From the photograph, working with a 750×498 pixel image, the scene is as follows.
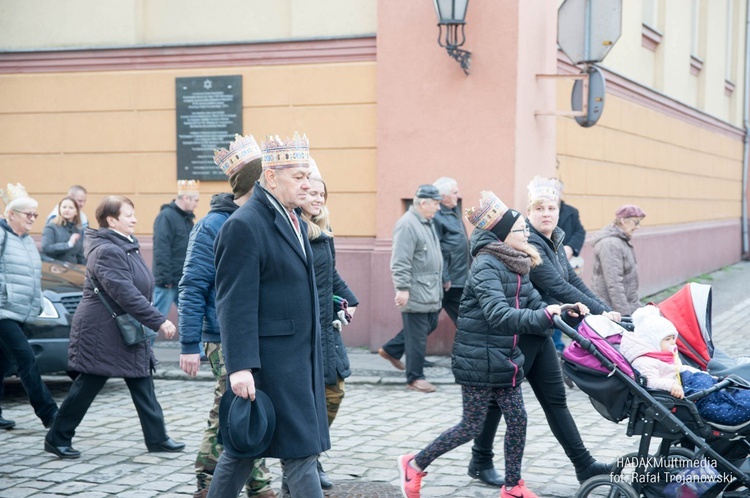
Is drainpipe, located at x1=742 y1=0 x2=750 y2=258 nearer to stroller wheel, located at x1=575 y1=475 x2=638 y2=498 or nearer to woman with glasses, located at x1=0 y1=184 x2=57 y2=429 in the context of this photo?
woman with glasses, located at x1=0 y1=184 x2=57 y2=429

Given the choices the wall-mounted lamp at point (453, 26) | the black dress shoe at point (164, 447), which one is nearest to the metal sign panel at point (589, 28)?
the wall-mounted lamp at point (453, 26)

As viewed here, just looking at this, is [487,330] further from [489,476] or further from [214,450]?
[214,450]

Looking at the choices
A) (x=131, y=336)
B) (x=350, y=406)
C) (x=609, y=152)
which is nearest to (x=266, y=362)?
(x=131, y=336)

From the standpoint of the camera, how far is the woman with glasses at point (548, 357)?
5.76m

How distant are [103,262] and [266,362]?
2856 mm

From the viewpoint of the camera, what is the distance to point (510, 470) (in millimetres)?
5492

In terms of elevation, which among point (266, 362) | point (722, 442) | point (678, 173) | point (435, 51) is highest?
point (435, 51)

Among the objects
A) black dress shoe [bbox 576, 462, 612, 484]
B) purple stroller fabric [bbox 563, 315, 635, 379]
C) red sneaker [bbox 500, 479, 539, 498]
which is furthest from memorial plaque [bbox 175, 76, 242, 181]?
purple stroller fabric [bbox 563, 315, 635, 379]

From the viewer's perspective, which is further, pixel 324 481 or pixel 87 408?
pixel 87 408

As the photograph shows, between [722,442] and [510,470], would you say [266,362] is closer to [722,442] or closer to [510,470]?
[510,470]

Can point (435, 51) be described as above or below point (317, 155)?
above

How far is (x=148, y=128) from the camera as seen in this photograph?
40.3 ft

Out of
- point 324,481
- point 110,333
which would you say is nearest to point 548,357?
point 324,481

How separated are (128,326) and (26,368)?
1.18m
